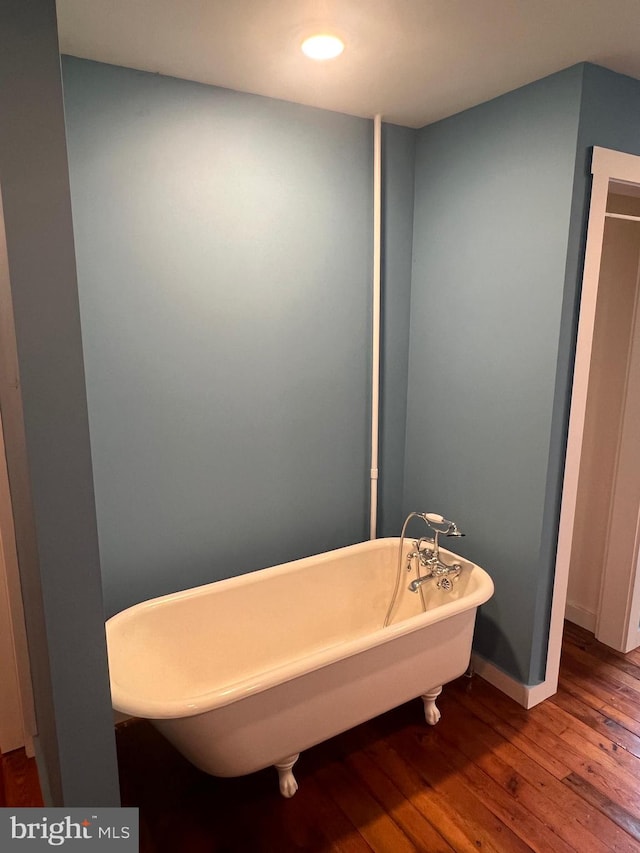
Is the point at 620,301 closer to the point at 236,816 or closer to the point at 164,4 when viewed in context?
the point at 164,4

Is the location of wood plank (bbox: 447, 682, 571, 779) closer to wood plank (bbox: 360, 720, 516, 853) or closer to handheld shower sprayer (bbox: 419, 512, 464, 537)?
wood plank (bbox: 360, 720, 516, 853)

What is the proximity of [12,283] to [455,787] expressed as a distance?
81.2 inches

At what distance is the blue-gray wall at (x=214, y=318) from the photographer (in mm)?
1940

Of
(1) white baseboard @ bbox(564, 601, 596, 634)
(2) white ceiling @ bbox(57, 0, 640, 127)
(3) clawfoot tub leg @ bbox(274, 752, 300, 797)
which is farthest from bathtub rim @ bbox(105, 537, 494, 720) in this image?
(2) white ceiling @ bbox(57, 0, 640, 127)

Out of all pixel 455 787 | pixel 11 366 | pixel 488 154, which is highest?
pixel 488 154

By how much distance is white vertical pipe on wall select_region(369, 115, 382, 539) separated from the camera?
2396mm

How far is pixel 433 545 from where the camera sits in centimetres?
238

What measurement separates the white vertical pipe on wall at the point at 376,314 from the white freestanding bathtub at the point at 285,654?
0.26 metres

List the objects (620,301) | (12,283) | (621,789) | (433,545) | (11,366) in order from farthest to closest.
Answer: (620,301) < (433,545) < (621,789) < (11,366) < (12,283)

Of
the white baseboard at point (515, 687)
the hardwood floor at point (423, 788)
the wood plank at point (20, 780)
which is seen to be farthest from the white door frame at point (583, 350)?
the wood plank at point (20, 780)

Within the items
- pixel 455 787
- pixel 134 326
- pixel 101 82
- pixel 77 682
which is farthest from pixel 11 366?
pixel 455 787

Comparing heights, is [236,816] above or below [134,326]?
below

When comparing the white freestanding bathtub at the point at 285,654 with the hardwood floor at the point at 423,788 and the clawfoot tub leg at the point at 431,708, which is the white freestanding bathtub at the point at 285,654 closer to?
the clawfoot tub leg at the point at 431,708

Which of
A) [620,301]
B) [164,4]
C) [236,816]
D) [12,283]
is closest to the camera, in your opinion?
[12,283]
